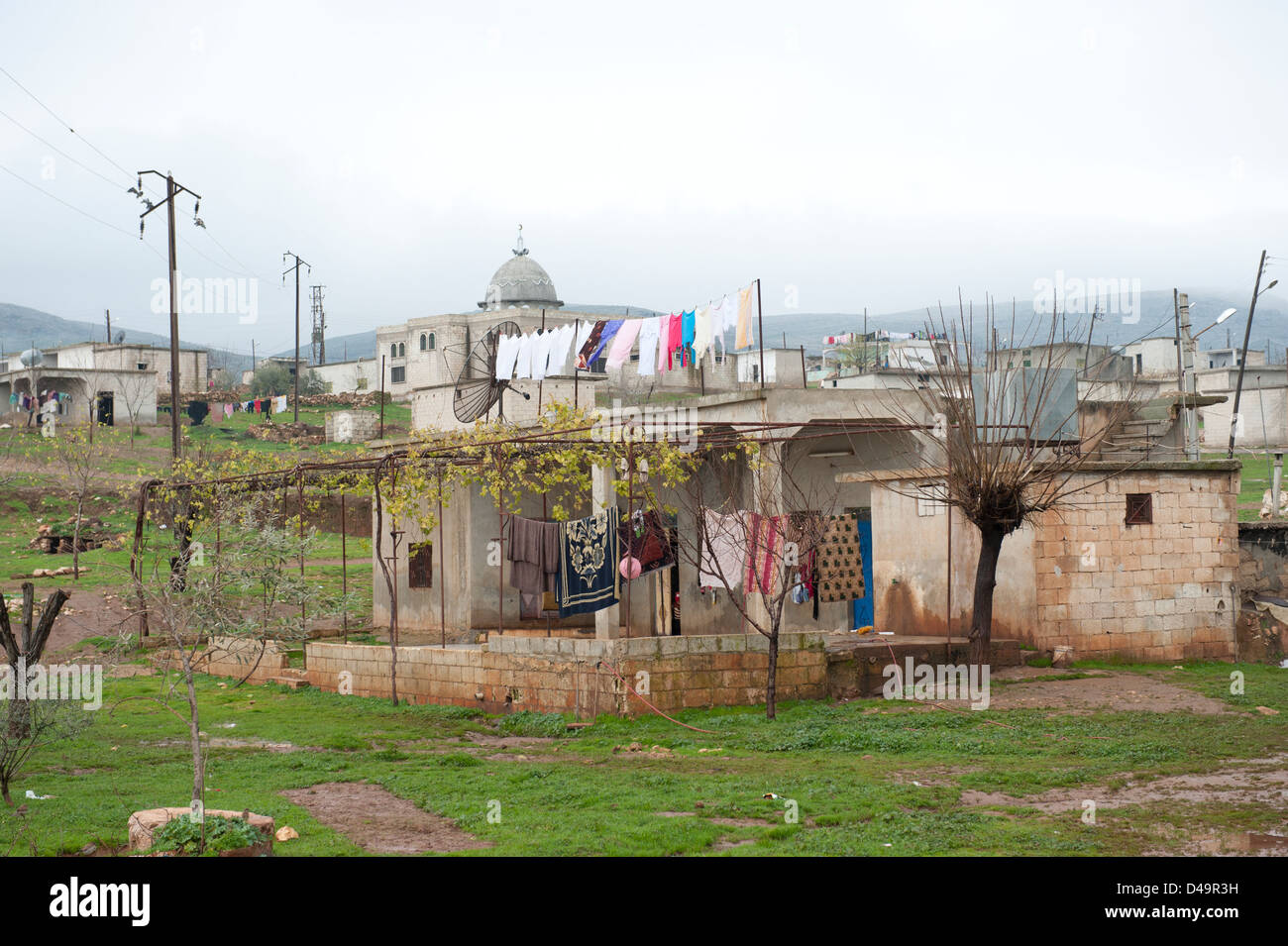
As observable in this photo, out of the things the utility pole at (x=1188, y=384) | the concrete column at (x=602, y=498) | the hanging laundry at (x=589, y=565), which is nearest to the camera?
the hanging laundry at (x=589, y=565)

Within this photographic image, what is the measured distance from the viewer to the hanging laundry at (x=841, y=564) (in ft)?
60.9

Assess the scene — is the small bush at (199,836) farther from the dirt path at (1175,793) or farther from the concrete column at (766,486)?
the concrete column at (766,486)

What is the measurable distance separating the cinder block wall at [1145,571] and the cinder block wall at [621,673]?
181 inches

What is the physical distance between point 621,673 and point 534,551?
3971 millimetres

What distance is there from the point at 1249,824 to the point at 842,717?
5.86 m

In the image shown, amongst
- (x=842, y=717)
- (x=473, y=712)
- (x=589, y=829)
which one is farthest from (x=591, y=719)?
(x=589, y=829)

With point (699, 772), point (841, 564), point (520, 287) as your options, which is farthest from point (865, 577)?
point (520, 287)

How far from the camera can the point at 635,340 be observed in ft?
68.0

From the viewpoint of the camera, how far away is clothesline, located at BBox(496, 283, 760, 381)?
62.2ft

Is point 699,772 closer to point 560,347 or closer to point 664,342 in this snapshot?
point 664,342

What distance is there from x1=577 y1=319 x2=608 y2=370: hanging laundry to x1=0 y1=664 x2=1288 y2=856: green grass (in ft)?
24.3

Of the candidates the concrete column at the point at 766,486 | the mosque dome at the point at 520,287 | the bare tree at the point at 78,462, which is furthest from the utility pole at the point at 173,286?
the mosque dome at the point at 520,287

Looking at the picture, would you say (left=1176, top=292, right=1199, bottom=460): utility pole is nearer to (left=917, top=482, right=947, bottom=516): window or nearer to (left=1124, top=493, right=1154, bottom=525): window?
(left=1124, top=493, right=1154, bottom=525): window
